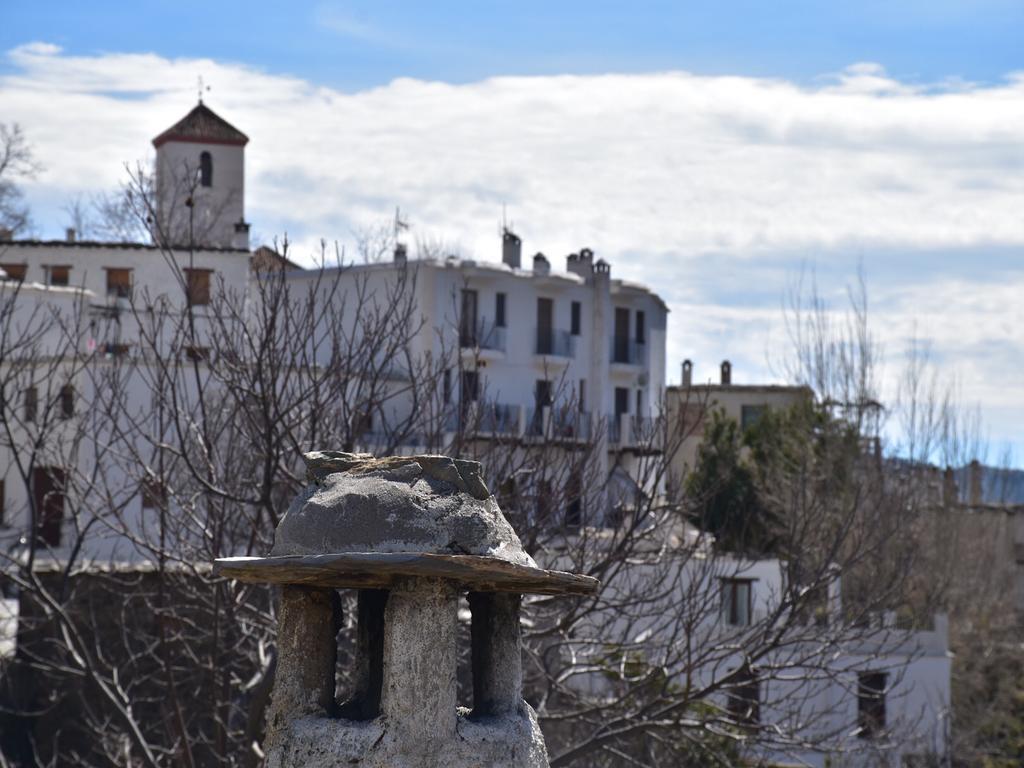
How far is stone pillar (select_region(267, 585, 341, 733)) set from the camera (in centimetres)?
617

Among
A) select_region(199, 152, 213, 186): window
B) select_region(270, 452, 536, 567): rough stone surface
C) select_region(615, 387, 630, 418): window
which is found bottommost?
select_region(270, 452, 536, 567): rough stone surface

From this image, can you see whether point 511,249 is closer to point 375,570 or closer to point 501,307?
point 501,307

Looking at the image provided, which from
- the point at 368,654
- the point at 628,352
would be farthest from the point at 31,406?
the point at 628,352

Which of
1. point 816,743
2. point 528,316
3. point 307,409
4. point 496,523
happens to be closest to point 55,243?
point 528,316

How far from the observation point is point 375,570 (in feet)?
18.9

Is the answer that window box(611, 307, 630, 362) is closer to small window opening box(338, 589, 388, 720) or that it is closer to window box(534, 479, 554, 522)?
window box(534, 479, 554, 522)

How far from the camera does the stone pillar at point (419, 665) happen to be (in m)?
5.90

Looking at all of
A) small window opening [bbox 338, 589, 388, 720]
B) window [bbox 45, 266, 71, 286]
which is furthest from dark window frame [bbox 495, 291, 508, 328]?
small window opening [bbox 338, 589, 388, 720]

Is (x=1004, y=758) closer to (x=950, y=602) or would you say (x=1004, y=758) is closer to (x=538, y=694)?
(x=950, y=602)

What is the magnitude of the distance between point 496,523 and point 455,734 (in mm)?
783

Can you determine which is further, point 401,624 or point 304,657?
point 304,657

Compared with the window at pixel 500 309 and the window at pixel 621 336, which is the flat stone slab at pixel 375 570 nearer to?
the window at pixel 500 309

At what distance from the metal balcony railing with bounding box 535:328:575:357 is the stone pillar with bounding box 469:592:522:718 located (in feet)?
139

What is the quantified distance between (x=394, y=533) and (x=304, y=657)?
627 mm
